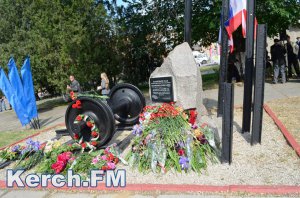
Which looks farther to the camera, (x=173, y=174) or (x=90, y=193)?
(x=173, y=174)

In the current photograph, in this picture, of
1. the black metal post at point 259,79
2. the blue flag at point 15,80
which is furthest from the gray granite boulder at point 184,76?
the blue flag at point 15,80

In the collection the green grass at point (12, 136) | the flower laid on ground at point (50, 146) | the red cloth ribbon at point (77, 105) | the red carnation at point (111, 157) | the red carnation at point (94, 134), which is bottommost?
the green grass at point (12, 136)

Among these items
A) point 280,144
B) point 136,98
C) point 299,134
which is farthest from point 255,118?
point 136,98

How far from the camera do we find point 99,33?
55.5 feet

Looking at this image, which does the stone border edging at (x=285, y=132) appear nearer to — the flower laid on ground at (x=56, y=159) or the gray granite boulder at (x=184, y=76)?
the gray granite boulder at (x=184, y=76)

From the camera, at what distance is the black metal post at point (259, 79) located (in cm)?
548

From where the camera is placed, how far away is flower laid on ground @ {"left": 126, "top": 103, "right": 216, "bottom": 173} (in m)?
5.10

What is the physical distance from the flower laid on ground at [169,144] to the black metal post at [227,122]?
0.28 m

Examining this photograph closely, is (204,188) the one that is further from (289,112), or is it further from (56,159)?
(289,112)

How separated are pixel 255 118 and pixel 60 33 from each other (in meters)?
12.1

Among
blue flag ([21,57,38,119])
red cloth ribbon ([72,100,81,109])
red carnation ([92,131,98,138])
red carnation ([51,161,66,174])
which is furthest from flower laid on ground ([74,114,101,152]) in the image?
blue flag ([21,57,38,119])

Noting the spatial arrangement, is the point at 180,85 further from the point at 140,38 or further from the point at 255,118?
the point at 140,38

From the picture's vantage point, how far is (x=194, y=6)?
15.1 metres

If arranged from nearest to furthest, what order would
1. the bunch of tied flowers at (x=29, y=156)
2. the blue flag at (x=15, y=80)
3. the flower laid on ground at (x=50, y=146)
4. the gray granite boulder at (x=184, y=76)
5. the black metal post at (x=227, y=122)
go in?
the black metal post at (x=227, y=122)
the bunch of tied flowers at (x=29, y=156)
the flower laid on ground at (x=50, y=146)
the gray granite boulder at (x=184, y=76)
the blue flag at (x=15, y=80)
